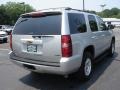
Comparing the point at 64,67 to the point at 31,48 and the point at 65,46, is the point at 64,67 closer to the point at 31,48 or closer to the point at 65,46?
the point at 65,46

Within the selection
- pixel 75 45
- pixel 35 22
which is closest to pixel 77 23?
pixel 75 45

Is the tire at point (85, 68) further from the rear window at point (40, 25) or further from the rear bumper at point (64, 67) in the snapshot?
the rear window at point (40, 25)

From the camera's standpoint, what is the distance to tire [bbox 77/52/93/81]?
6.20 m

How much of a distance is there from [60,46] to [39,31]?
2.46 ft

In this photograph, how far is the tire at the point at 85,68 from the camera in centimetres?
620

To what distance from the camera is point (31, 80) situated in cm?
673

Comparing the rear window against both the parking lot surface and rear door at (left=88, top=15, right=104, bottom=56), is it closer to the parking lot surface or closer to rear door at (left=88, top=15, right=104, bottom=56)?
the parking lot surface

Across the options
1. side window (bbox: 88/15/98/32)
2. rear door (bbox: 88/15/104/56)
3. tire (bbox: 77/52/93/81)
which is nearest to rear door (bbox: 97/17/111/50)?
rear door (bbox: 88/15/104/56)

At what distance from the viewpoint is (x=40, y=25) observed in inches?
229

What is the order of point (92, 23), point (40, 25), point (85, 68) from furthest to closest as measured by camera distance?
point (92, 23) < point (85, 68) < point (40, 25)

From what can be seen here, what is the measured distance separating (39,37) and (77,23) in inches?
45.4

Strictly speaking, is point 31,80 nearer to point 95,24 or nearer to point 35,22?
point 35,22

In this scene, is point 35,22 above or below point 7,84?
above

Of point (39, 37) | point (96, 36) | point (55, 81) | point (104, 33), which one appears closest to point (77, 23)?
point (39, 37)
